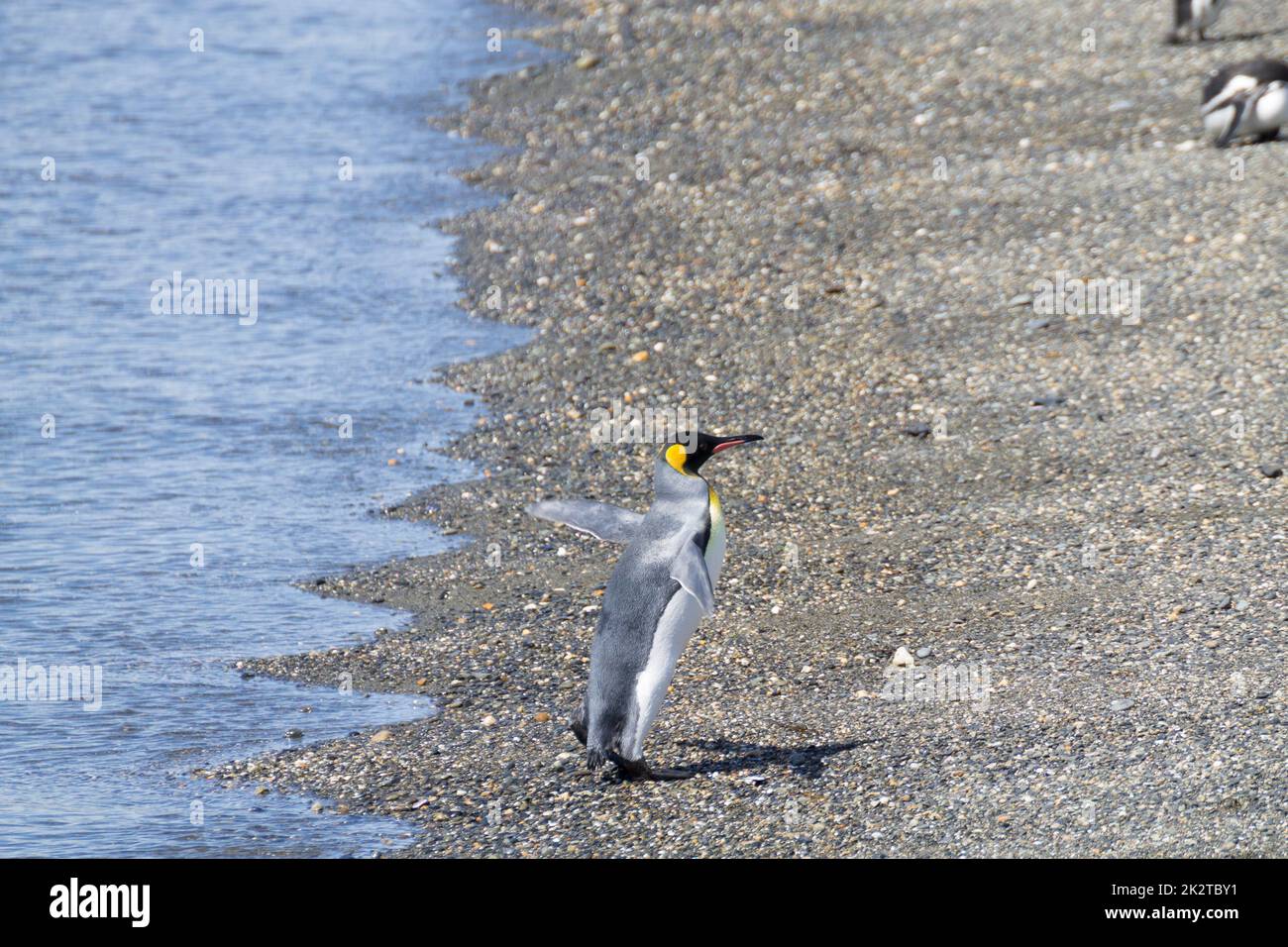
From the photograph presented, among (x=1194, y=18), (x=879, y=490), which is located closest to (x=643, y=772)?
(x=879, y=490)

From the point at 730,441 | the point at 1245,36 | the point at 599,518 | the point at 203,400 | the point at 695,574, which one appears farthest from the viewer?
the point at 1245,36

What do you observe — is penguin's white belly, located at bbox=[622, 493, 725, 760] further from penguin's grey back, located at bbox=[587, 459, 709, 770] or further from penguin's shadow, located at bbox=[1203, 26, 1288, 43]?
penguin's shadow, located at bbox=[1203, 26, 1288, 43]

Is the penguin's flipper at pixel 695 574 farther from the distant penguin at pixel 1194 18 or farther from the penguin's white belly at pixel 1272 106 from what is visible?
the distant penguin at pixel 1194 18

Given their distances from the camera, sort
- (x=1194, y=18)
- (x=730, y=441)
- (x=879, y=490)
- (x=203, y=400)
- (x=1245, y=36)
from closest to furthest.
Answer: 1. (x=730, y=441)
2. (x=879, y=490)
3. (x=203, y=400)
4. (x=1194, y=18)
5. (x=1245, y=36)

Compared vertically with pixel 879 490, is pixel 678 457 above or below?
above

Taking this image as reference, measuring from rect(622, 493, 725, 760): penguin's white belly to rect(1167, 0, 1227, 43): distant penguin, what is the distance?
543 inches

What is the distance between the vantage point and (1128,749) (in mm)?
6512

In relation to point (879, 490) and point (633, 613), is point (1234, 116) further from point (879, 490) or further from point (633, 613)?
point (633, 613)

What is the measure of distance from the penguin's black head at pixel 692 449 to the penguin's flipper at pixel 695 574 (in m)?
0.36

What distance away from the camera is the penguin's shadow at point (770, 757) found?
672 centimetres

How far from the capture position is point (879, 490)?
988 cm

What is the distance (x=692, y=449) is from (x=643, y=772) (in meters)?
1.29

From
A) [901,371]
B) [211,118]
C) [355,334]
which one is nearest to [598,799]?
[901,371]

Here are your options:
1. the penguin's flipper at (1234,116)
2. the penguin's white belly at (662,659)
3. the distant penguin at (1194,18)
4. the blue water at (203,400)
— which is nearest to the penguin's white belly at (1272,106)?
the penguin's flipper at (1234,116)
